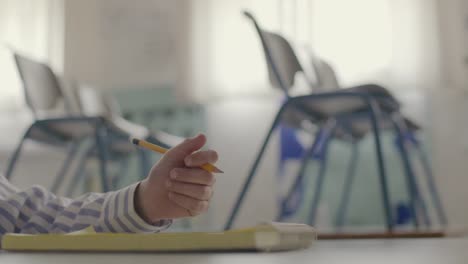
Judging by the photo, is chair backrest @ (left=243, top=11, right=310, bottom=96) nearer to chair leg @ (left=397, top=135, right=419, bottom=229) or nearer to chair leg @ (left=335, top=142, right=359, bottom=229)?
chair leg @ (left=397, top=135, right=419, bottom=229)

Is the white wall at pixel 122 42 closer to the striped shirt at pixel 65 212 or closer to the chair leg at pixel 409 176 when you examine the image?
the chair leg at pixel 409 176

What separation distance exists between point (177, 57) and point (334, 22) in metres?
0.84

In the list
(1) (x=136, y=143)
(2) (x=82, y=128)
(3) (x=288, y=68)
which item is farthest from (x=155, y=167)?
(2) (x=82, y=128)

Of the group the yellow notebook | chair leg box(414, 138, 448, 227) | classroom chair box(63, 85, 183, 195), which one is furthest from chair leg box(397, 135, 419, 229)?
the yellow notebook

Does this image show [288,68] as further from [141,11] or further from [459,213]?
[141,11]

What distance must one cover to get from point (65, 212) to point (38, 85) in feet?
5.42

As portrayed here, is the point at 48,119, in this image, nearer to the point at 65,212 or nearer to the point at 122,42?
the point at 122,42

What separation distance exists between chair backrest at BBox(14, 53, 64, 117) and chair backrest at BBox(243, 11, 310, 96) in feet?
3.06

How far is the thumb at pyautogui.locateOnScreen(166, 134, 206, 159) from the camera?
579mm

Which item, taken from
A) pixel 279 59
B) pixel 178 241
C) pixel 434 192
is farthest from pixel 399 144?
pixel 178 241

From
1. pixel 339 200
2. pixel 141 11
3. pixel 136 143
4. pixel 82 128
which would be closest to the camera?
pixel 136 143

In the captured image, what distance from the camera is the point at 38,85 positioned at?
7.47ft

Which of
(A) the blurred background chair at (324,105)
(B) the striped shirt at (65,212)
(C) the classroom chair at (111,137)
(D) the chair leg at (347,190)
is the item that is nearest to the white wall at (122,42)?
(C) the classroom chair at (111,137)

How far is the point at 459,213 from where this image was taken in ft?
8.57
